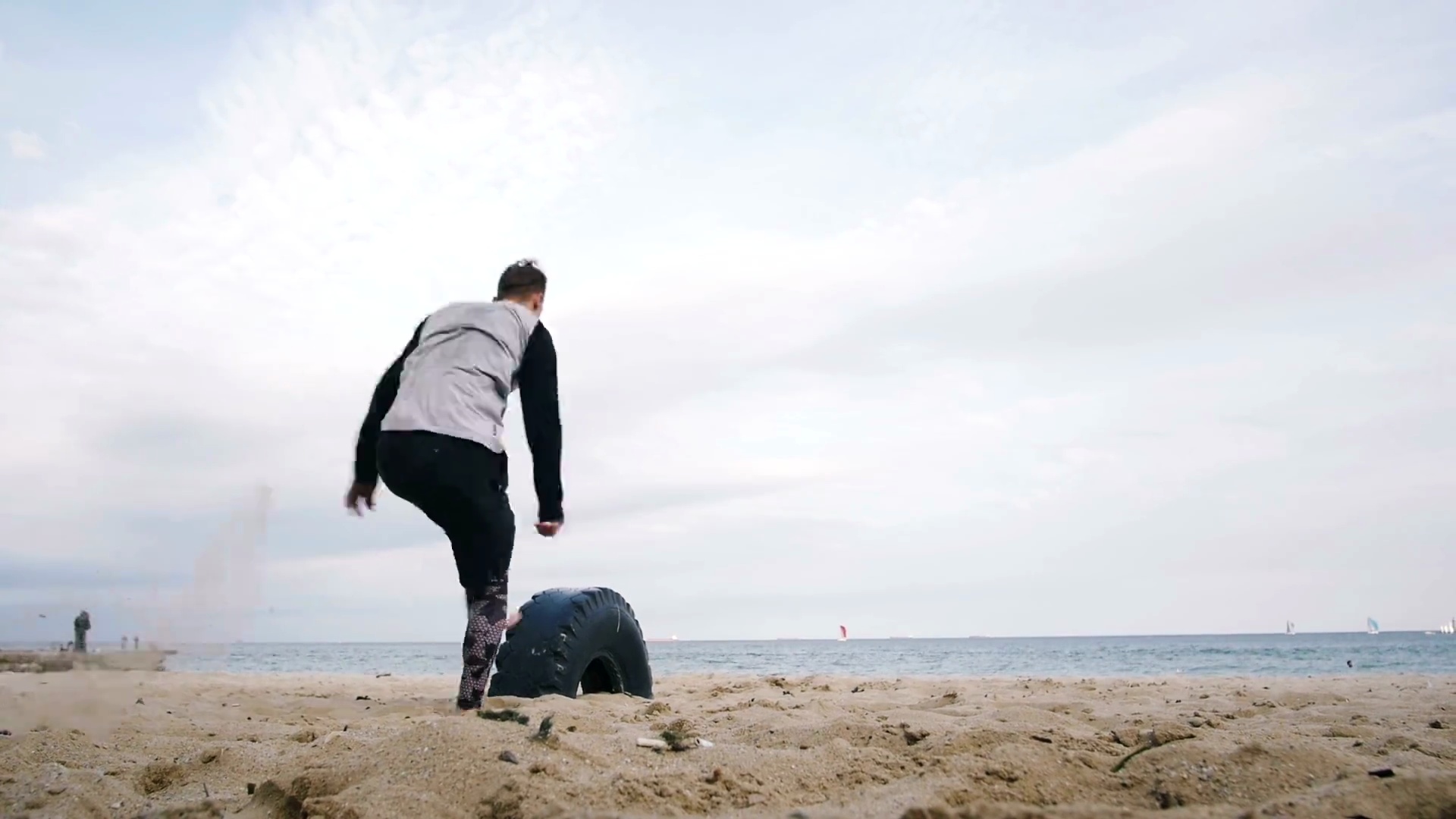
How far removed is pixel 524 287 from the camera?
3857mm

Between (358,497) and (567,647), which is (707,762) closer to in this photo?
(567,647)

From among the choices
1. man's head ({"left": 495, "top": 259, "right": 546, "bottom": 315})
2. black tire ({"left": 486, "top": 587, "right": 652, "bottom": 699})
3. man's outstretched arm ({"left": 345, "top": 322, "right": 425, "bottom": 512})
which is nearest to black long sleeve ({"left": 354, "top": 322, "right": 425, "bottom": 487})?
man's outstretched arm ({"left": 345, "top": 322, "right": 425, "bottom": 512})

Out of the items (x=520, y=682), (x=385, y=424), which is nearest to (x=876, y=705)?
(x=520, y=682)

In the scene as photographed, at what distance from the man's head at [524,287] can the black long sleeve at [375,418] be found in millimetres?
376

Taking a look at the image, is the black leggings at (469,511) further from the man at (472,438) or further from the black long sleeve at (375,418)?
the black long sleeve at (375,418)

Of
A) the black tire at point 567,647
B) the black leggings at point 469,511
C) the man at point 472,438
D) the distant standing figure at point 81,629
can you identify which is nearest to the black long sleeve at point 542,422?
the man at point 472,438

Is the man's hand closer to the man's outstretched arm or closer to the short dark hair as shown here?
the man's outstretched arm

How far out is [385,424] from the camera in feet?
11.2

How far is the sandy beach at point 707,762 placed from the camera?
6.66ft

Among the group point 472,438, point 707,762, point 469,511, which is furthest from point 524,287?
point 707,762

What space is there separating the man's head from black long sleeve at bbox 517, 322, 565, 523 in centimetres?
19

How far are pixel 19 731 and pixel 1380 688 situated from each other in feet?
26.6

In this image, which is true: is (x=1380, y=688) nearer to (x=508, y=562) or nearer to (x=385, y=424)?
(x=508, y=562)

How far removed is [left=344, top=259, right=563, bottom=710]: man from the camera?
3.34 meters
